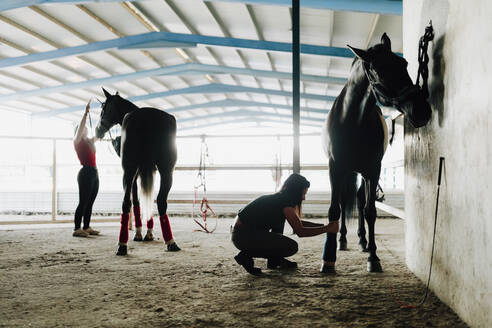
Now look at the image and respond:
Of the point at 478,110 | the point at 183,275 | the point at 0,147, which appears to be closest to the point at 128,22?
the point at 183,275

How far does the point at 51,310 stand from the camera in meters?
1.85

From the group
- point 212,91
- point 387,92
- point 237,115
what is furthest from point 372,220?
point 237,115

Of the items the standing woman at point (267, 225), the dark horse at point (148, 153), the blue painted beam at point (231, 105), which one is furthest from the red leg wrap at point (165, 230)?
the blue painted beam at point (231, 105)

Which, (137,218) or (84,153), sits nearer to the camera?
(137,218)

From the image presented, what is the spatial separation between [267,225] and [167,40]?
6405 mm

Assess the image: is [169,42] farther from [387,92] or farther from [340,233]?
[387,92]

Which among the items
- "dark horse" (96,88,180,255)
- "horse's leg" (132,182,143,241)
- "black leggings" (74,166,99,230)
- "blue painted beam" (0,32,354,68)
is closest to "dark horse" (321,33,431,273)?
"dark horse" (96,88,180,255)

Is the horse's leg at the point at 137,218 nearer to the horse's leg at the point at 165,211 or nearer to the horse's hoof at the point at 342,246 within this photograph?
the horse's leg at the point at 165,211

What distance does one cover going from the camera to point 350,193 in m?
3.70

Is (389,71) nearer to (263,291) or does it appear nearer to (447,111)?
(447,111)

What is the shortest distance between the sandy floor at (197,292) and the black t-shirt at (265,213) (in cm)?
34

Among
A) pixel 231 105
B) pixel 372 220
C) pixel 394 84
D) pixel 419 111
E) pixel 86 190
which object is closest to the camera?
pixel 419 111

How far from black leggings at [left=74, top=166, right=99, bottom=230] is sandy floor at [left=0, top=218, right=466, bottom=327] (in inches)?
48.8

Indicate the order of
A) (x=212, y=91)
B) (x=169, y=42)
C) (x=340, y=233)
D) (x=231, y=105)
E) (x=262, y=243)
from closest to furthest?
(x=262, y=243) → (x=340, y=233) → (x=169, y=42) → (x=212, y=91) → (x=231, y=105)
